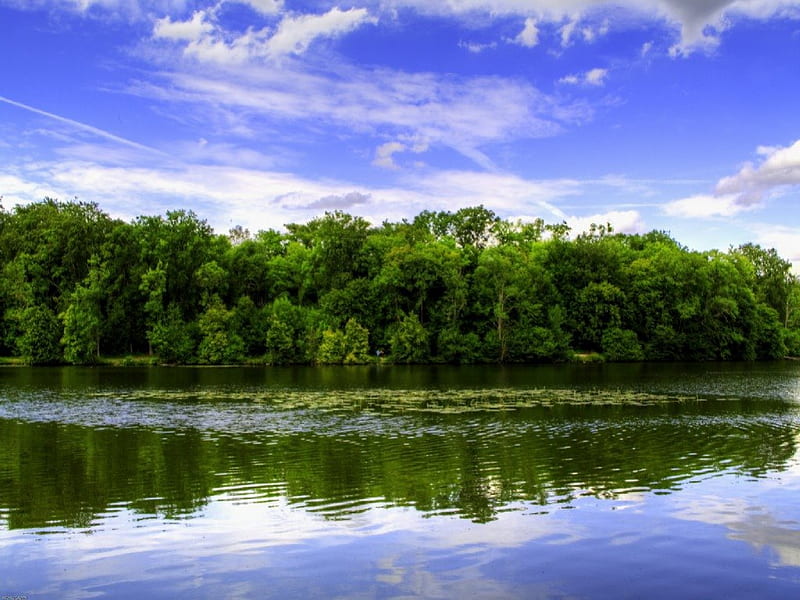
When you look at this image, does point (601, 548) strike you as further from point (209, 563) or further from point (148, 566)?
point (148, 566)

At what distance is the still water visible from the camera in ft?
34.7

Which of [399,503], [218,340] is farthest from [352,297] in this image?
[399,503]

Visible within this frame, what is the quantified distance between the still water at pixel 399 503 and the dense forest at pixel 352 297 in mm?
50322

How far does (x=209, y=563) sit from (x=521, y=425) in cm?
1872

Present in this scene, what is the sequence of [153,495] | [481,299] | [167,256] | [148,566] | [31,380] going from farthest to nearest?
1. [481,299]
2. [167,256]
3. [31,380]
4. [153,495]
5. [148,566]

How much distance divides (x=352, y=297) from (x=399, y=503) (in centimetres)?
7229

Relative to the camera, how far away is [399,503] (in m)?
15.4

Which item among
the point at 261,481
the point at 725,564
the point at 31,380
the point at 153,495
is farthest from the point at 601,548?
the point at 31,380

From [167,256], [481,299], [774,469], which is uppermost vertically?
[167,256]

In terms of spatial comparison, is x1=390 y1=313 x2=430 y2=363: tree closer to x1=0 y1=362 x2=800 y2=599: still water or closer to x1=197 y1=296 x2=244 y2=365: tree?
x1=197 y1=296 x2=244 y2=365: tree

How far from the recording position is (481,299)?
92375mm

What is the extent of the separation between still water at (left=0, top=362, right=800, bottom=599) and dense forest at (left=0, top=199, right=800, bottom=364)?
50.3m

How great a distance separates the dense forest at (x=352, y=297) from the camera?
82062 mm

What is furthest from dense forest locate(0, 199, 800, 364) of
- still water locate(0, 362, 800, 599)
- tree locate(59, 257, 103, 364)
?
still water locate(0, 362, 800, 599)
